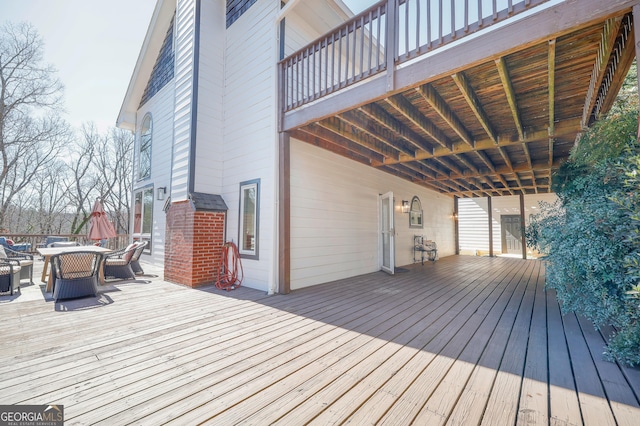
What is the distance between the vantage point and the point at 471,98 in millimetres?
3492

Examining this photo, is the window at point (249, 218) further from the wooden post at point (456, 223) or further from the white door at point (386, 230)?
the wooden post at point (456, 223)

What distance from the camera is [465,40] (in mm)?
2723

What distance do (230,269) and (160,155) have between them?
4482 mm

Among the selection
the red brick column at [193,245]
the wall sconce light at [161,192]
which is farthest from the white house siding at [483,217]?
the wall sconce light at [161,192]

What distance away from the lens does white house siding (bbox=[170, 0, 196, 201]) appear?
5.46 meters

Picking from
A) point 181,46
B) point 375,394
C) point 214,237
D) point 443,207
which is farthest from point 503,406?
point 443,207

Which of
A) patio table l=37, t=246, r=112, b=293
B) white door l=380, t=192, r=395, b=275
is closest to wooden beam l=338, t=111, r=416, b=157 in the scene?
white door l=380, t=192, r=395, b=275

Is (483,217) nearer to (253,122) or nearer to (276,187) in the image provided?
(276,187)

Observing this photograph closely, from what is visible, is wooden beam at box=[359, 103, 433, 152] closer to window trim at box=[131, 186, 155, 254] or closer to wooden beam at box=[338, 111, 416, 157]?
wooden beam at box=[338, 111, 416, 157]

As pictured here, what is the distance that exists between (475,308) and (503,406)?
2.39 metres

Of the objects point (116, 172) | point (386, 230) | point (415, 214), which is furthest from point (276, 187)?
point (116, 172)

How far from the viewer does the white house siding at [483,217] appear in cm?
1170

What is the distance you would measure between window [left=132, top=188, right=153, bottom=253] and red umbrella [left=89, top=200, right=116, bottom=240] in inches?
54.3

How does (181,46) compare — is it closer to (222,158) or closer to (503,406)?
(222,158)
